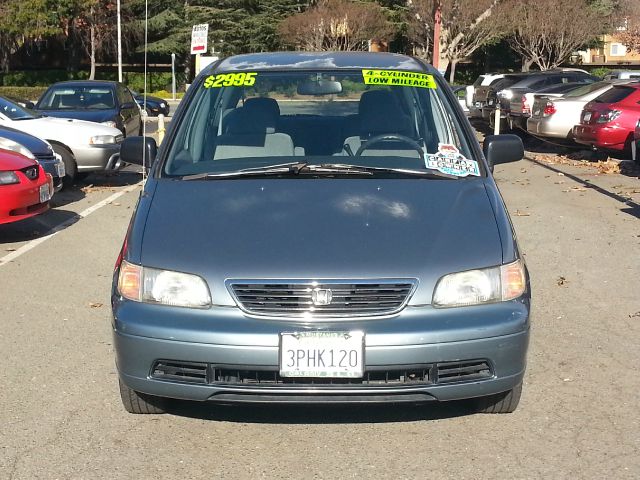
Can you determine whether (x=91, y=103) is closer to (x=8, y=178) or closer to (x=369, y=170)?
(x=8, y=178)

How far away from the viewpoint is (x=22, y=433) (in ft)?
14.4

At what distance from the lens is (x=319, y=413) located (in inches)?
179

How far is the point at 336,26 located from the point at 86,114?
99.5ft

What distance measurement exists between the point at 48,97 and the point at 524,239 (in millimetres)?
9807

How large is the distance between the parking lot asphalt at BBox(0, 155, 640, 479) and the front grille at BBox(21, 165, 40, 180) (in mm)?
2286

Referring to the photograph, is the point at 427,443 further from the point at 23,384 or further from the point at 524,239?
the point at 524,239

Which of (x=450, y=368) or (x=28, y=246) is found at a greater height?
(x=450, y=368)

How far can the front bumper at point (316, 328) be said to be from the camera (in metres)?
3.84

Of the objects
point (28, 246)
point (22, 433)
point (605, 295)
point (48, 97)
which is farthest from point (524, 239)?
point (48, 97)

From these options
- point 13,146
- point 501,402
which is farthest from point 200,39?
point 501,402

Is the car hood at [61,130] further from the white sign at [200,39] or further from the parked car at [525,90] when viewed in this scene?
the parked car at [525,90]

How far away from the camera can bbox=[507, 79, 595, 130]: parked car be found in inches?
780

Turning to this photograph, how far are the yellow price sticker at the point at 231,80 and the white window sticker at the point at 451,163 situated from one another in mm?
1161

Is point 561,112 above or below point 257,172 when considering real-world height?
below
